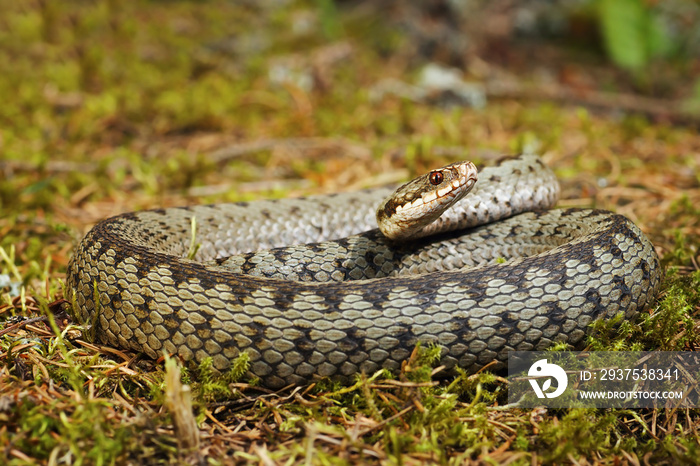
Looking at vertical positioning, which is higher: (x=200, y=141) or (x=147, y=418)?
(x=200, y=141)

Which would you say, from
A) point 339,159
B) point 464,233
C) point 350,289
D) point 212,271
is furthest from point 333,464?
point 339,159

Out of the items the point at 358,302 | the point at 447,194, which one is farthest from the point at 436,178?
the point at 358,302

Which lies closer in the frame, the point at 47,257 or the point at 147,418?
the point at 147,418

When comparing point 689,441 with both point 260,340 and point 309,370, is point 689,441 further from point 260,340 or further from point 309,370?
point 260,340

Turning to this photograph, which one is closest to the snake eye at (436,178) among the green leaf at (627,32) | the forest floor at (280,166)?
the forest floor at (280,166)

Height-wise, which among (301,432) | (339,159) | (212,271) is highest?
(339,159)
